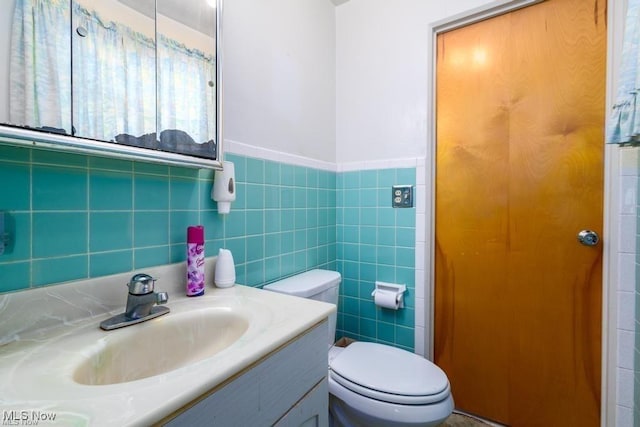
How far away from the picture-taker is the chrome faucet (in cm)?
70

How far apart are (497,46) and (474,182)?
2.18ft

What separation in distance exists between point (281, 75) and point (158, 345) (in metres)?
1.21

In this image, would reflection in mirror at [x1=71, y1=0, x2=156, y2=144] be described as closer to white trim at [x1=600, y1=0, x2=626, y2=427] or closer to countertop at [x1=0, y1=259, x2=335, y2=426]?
countertop at [x1=0, y1=259, x2=335, y2=426]

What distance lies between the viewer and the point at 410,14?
1.51m

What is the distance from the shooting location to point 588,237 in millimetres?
1175

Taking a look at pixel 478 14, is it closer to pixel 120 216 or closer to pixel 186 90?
pixel 186 90

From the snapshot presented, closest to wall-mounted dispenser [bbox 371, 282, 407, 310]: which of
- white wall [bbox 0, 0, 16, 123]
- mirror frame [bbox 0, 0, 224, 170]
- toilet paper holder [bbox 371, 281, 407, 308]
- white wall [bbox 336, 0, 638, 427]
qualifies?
toilet paper holder [bbox 371, 281, 407, 308]

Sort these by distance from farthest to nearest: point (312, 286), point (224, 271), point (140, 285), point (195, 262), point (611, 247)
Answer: point (312, 286)
point (611, 247)
point (224, 271)
point (195, 262)
point (140, 285)

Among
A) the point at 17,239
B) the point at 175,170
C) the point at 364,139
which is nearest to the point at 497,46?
the point at 364,139

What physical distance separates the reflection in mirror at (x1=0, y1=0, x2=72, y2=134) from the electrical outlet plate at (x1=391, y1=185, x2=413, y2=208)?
4.46ft

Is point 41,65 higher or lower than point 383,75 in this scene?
lower

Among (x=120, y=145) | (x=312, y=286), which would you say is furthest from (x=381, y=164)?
(x=120, y=145)

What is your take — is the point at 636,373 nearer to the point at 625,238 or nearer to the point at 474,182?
the point at 625,238

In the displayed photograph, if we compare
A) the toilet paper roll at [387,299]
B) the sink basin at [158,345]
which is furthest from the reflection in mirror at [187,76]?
the toilet paper roll at [387,299]
